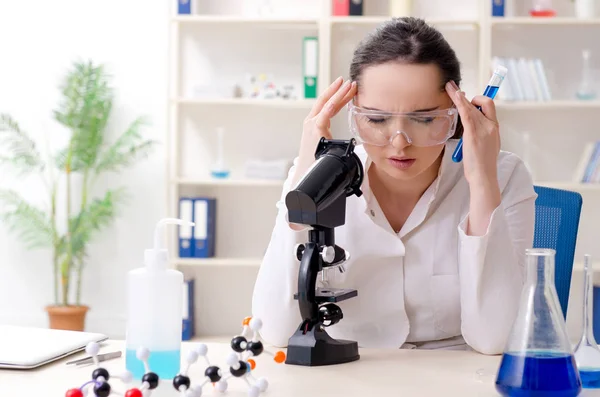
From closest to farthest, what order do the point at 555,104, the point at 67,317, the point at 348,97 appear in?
1. the point at 348,97
2. the point at 555,104
3. the point at 67,317

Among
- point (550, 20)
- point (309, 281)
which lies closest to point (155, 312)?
point (309, 281)

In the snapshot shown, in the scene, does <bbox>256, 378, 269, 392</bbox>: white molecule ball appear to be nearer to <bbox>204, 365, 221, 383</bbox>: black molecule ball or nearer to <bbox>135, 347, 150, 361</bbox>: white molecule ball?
<bbox>204, 365, 221, 383</bbox>: black molecule ball

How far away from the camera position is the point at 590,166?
4.23 metres

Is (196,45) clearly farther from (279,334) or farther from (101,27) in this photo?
(279,334)

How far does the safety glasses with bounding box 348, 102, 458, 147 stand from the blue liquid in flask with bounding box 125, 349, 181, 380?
0.70m

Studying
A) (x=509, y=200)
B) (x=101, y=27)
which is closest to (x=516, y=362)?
(x=509, y=200)

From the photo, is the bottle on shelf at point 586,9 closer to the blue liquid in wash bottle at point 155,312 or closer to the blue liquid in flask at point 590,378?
the blue liquid in flask at point 590,378

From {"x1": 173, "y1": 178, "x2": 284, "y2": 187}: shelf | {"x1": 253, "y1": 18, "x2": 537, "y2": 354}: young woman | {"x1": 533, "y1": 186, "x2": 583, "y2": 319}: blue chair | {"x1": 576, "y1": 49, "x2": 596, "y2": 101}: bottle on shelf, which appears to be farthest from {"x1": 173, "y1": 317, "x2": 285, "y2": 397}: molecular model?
{"x1": 576, "y1": 49, "x2": 596, "y2": 101}: bottle on shelf

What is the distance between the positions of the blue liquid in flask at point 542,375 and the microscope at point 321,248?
363mm

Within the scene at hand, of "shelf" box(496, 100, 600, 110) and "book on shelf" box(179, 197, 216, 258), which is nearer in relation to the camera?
"shelf" box(496, 100, 600, 110)

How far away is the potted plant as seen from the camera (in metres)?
4.33

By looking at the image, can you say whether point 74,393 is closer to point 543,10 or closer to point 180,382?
point 180,382

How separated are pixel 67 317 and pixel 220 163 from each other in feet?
3.70

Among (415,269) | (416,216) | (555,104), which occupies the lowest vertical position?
(415,269)
